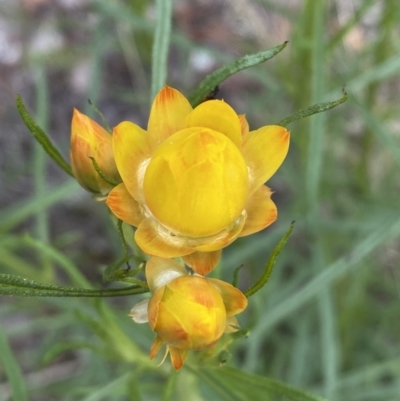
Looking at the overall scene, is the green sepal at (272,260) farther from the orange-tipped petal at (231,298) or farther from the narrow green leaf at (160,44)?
the narrow green leaf at (160,44)

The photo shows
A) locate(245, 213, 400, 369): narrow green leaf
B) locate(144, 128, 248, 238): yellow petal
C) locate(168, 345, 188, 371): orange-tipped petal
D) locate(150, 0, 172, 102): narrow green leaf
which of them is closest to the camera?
locate(144, 128, 248, 238): yellow petal

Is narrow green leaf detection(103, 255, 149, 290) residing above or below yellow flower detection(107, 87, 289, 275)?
below

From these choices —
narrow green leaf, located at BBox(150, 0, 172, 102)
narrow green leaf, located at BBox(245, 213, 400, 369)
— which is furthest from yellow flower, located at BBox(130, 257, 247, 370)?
narrow green leaf, located at BBox(245, 213, 400, 369)

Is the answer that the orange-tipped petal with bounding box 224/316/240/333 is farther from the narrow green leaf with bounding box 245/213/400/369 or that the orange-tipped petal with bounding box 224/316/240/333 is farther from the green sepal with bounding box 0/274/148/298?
the narrow green leaf with bounding box 245/213/400/369

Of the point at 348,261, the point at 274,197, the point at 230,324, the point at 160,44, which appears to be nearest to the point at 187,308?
the point at 230,324

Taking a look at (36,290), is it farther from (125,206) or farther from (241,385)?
(241,385)

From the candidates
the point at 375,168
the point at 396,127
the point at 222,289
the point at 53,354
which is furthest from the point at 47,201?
the point at 396,127

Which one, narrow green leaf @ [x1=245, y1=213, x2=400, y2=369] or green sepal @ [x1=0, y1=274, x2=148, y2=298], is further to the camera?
narrow green leaf @ [x1=245, y1=213, x2=400, y2=369]
